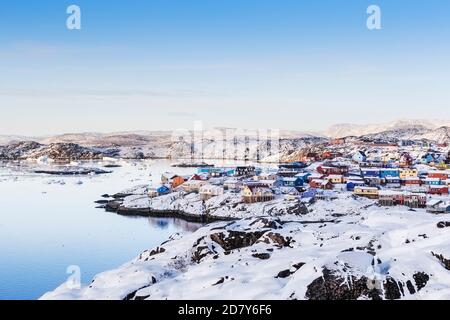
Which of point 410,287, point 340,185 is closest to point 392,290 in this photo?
point 410,287

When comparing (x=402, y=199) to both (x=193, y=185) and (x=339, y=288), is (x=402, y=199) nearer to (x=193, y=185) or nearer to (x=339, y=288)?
(x=193, y=185)

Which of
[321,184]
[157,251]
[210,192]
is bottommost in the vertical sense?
[210,192]

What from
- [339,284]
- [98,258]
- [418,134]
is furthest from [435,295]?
[418,134]

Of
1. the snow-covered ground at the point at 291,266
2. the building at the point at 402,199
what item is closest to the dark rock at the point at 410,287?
the snow-covered ground at the point at 291,266

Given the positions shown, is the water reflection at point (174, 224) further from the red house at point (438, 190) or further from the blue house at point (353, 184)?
the red house at point (438, 190)

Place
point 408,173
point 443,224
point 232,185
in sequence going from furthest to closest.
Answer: point 408,173 → point 232,185 → point 443,224
